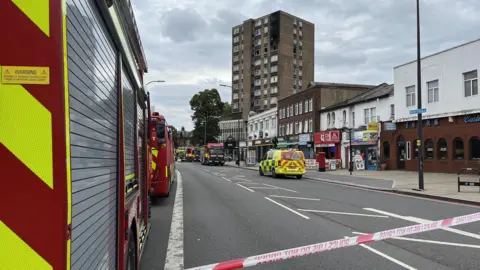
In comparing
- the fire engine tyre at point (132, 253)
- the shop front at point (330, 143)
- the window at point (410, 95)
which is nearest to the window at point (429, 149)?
the window at point (410, 95)

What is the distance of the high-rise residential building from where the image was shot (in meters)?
102

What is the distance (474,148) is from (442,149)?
257 cm

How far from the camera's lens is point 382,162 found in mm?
33719

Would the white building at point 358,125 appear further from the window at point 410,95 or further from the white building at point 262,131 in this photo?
the white building at point 262,131

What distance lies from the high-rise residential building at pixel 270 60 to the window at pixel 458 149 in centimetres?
7432

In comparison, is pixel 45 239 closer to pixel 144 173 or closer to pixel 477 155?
pixel 144 173

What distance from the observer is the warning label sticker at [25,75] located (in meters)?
1.66

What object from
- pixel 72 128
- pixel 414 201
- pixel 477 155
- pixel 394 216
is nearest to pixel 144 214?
pixel 72 128

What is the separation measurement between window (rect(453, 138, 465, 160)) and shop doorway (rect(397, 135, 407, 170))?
5190mm

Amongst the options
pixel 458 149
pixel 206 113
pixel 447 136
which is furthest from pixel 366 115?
pixel 206 113

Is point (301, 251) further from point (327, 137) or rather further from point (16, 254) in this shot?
point (327, 137)

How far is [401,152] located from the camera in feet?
104

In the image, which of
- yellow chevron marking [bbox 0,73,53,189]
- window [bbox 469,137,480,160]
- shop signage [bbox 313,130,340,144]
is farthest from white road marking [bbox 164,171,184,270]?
shop signage [bbox 313,130,340,144]

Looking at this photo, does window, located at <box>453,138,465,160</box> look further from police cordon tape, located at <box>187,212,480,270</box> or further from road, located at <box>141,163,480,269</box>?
police cordon tape, located at <box>187,212,480,270</box>
